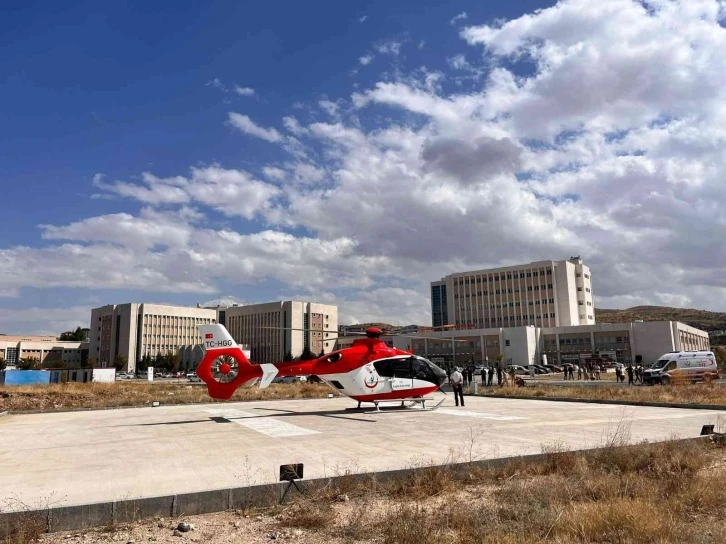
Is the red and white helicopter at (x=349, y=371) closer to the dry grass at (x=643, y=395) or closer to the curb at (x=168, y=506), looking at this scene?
the dry grass at (x=643, y=395)

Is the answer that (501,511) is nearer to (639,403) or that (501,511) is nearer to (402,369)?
(402,369)

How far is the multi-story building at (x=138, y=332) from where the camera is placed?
5827 inches

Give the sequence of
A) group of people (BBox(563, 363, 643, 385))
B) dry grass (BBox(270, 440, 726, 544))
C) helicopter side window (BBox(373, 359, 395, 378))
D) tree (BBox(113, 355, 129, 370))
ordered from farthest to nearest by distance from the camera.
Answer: tree (BBox(113, 355, 129, 370)), group of people (BBox(563, 363, 643, 385)), helicopter side window (BBox(373, 359, 395, 378)), dry grass (BBox(270, 440, 726, 544))

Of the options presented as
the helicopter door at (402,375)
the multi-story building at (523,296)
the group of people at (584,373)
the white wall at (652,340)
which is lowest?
the group of people at (584,373)

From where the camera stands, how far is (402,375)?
22188 mm

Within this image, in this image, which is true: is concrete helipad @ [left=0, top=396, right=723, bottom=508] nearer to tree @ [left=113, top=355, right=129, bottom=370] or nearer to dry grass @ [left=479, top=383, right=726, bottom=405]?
dry grass @ [left=479, top=383, right=726, bottom=405]

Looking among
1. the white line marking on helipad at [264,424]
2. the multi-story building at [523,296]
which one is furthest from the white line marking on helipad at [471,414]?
the multi-story building at [523,296]

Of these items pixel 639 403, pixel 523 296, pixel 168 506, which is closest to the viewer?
pixel 168 506

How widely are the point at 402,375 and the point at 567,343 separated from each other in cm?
8786

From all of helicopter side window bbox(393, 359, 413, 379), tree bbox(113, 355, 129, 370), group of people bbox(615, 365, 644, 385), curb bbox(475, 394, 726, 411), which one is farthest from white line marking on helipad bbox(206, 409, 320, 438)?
tree bbox(113, 355, 129, 370)

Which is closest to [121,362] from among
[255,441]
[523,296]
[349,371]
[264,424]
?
[523,296]

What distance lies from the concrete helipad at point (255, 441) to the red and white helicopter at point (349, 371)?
3.23 feet

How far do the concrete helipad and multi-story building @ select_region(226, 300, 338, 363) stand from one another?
12456 cm

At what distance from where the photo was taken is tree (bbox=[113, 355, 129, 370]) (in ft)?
456
